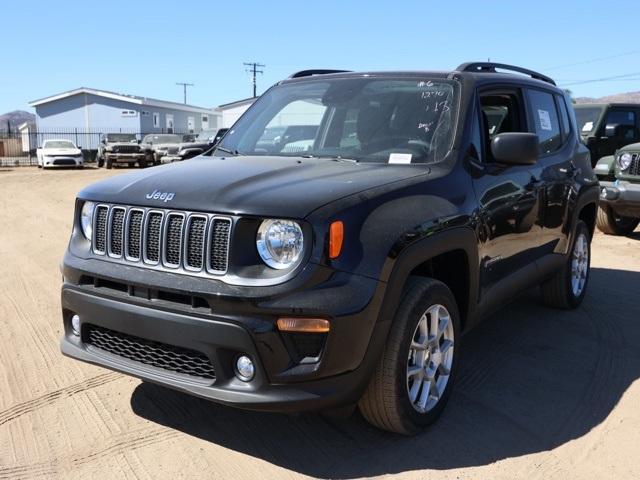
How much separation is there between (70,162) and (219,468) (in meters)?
27.3

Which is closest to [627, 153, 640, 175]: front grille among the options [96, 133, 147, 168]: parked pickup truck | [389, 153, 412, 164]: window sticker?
[389, 153, 412, 164]: window sticker

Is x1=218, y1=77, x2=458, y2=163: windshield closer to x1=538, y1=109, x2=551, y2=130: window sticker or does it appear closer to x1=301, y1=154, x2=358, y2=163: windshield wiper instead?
x1=301, y1=154, x2=358, y2=163: windshield wiper

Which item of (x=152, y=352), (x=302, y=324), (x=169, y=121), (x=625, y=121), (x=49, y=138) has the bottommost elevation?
(x=152, y=352)

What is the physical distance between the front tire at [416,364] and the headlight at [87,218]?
1.75 metres

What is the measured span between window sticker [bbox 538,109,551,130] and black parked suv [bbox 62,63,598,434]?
0.68 meters

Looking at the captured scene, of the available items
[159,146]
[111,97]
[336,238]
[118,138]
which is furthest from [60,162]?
[336,238]

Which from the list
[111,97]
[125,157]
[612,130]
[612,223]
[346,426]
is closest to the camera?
[346,426]

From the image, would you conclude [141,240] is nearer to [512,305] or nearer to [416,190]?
[416,190]

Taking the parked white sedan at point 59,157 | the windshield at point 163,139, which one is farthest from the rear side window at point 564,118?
the windshield at point 163,139

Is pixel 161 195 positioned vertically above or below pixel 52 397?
above

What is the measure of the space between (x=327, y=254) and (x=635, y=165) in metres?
7.77

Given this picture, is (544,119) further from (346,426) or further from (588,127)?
(588,127)

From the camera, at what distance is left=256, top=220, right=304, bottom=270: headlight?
285 cm

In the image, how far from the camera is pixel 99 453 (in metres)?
3.22
